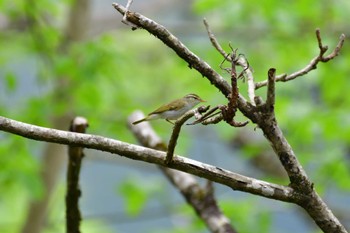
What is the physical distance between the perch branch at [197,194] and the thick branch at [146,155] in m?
1.02

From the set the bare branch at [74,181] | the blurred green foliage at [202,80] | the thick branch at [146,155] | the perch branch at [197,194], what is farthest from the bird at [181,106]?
the blurred green foliage at [202,80]

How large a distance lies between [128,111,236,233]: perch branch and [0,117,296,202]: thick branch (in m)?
1.02

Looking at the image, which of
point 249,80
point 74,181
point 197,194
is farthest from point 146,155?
point 197,194

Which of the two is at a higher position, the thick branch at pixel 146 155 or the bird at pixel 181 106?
the bird at pixel 181 106

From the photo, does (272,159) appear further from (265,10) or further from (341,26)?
(265,10)

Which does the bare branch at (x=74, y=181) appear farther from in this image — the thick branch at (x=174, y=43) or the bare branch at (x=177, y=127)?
the thick branch at (x=174, y=43)

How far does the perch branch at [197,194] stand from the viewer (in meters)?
3.10

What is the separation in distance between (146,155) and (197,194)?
142cm

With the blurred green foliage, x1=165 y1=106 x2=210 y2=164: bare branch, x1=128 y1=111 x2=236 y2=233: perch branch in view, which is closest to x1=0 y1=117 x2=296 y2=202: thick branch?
x1=165 y1=106 x2=210 y2=164: bare branch

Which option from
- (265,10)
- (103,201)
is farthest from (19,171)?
(103,201)

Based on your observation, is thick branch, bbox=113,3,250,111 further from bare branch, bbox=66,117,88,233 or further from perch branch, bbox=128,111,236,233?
perch branch, bbox=128,111,236,233

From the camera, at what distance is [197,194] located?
10.9 feet

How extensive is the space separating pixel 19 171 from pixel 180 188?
5.42 ft

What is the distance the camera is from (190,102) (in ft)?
6.71
